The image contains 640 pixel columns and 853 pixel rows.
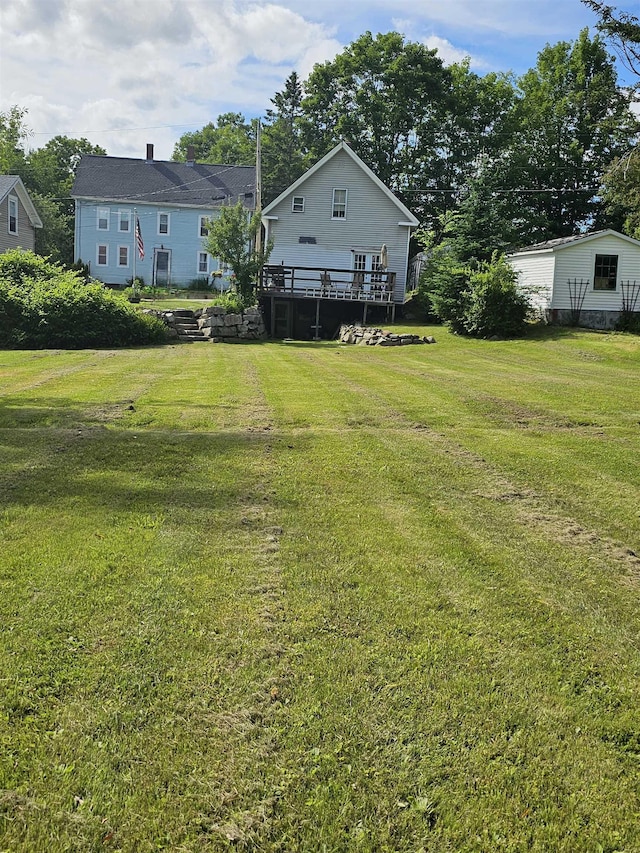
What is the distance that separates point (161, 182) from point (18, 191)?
977 cm

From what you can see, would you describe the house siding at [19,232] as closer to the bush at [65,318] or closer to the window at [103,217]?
the window at [103,217]

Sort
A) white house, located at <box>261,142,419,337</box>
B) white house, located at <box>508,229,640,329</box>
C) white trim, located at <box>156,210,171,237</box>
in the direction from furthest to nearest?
white trim, located at <box>156,210,171,237</box>, white house, located at <box>261,142,419,337</box>, white house, located at <box>508,229,640,329</box>

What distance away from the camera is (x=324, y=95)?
4447 cm

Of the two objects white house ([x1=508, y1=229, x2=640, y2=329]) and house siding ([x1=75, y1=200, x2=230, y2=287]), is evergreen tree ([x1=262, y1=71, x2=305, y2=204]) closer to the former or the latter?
house siding ([x1=75, y1=200, x2=230, y2=287])

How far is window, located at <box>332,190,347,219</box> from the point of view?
3011cm

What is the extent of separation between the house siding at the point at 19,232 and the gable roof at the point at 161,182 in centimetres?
522

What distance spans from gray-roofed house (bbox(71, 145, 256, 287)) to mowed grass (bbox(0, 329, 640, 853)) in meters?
35.6

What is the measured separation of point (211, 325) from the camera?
21.5 metres

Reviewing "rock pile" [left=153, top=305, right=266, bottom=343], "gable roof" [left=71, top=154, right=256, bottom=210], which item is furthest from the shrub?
"gable roof" [left=71, top=154, right=256, bottom=210]

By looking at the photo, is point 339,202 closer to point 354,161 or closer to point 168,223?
point 354,161

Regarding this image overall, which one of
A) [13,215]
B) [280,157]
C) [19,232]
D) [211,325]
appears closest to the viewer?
[211,325]

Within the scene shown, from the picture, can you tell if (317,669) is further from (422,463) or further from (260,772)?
(422,463)

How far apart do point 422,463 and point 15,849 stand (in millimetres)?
4643

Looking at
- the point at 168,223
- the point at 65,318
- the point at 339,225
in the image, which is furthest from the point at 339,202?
the point at 65,318
